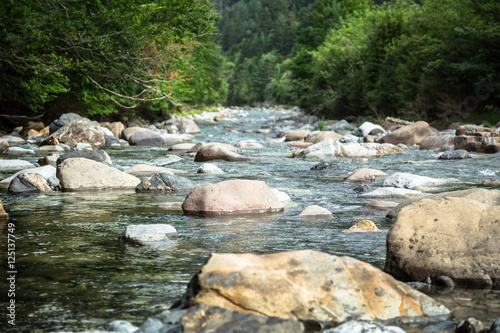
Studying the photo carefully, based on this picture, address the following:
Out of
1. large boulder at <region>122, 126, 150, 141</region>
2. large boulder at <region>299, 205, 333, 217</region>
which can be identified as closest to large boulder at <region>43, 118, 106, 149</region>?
large boulder at <region>122, 126, 150, 141</region>

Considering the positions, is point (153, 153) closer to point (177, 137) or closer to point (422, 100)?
point (177, 137)

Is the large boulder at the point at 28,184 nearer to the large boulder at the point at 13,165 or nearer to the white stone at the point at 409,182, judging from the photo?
the large boulder at the point at 13,165


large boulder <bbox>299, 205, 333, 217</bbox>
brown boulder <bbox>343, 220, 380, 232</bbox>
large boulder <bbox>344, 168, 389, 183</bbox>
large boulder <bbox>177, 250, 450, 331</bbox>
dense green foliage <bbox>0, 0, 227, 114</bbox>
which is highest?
dense green foliage <bbox>0, 0, 227, 114</bbox>

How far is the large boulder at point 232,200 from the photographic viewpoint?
5617mm

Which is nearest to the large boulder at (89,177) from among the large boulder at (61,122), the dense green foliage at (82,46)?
the dense green foliage at (82,46)

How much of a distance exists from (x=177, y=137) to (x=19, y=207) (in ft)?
45.0

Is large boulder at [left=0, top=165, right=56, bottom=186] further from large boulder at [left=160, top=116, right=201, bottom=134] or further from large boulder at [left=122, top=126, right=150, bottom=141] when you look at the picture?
large boulder at [left=160, top=116, right=201, bottom=134]

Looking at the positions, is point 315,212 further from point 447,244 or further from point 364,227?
point 447,244

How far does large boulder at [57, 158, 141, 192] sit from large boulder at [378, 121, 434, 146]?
10.5m

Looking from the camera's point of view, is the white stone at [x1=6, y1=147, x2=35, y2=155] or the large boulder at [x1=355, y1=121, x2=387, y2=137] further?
the large boulder at [x1=355, y1=121, x2=387, y2=137]

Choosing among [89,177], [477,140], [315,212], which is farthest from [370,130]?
[315,212]

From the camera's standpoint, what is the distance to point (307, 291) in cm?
254

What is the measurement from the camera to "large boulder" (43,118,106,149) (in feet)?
49.2

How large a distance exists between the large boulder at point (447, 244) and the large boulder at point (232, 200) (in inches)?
92.7
